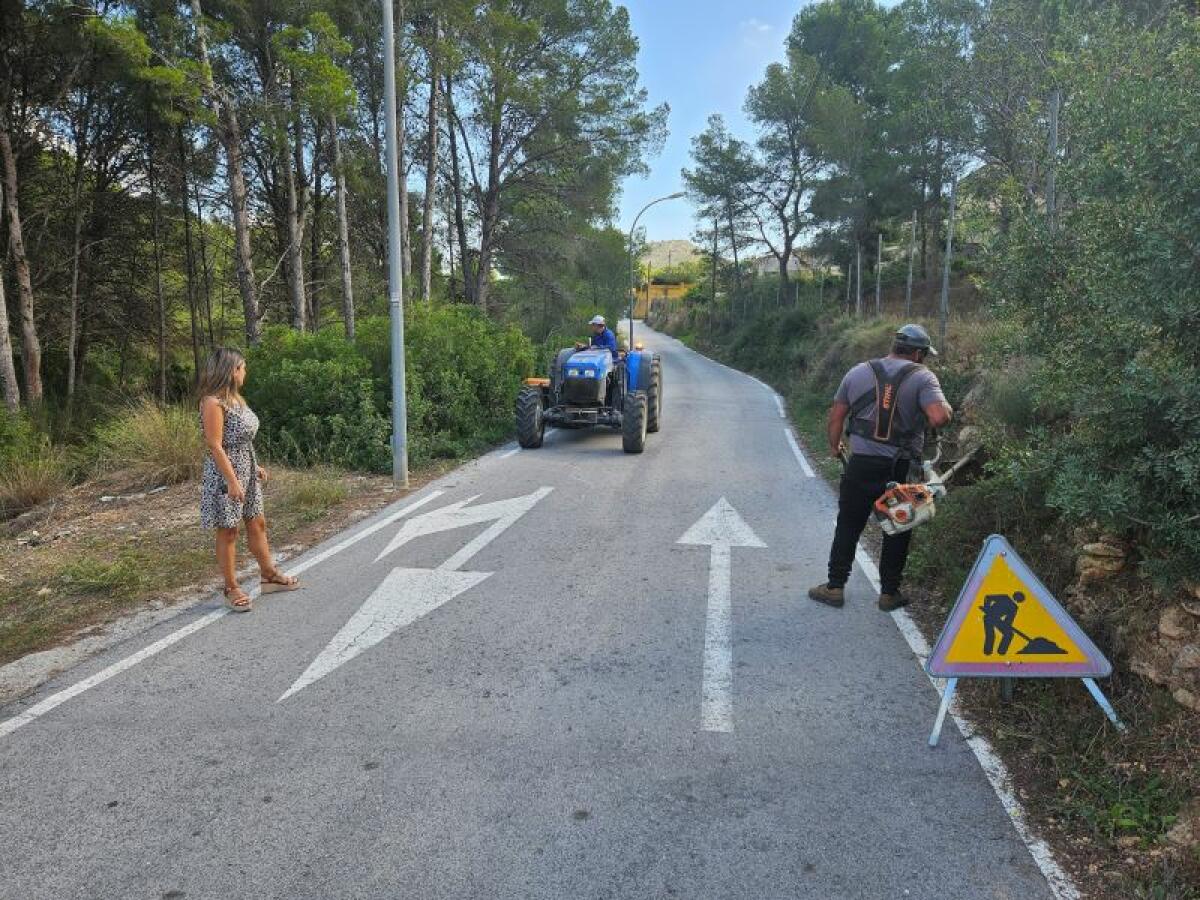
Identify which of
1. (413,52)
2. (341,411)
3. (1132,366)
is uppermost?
(413,52)

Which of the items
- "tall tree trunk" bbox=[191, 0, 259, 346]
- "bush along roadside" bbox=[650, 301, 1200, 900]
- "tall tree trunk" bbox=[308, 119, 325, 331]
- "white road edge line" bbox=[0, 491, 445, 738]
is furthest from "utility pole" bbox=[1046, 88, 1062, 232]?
"tall tree trunk" bbox=[308, 119, 325, 331]

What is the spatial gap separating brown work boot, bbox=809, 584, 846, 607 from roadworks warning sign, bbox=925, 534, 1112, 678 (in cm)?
167

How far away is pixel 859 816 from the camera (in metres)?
3.03

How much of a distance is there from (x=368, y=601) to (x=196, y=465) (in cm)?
520

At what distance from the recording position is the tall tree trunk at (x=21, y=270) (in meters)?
14.6

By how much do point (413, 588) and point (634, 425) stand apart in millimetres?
A: 6066

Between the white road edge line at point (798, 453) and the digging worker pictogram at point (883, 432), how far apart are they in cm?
508

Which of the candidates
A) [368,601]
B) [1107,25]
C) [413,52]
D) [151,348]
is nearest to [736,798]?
[368,601]

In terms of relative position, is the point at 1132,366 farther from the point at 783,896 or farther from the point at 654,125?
the point at 654,125

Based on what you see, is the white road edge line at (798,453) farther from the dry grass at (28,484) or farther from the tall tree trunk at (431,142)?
the dry grass at (28,484)

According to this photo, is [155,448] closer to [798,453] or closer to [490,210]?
[798,453]

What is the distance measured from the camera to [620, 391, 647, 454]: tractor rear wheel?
444 inches

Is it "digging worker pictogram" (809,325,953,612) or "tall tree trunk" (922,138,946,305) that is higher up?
"tall tree trunk" (922,138,946,305)

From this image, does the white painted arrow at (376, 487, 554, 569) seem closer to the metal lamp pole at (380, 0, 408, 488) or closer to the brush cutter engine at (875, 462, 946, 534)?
the metal lamp pole at (380, 0, 408, 488)
